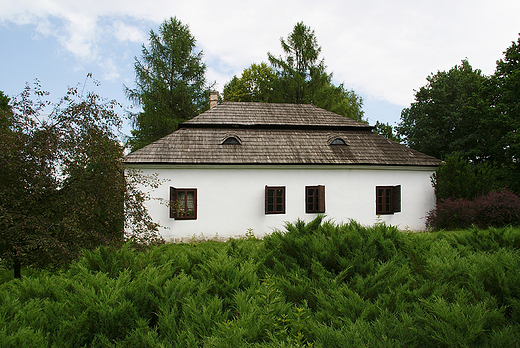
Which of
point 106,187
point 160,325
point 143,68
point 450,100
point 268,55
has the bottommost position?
point 160,325

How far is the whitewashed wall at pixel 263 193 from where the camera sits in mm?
12562

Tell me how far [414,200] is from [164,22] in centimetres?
1938

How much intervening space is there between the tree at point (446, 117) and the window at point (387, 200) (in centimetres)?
891

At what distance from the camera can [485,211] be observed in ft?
40.2

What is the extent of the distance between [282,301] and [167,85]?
2096 centimetres

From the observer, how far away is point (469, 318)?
7.82ft

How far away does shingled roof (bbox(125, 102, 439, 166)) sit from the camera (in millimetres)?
12852

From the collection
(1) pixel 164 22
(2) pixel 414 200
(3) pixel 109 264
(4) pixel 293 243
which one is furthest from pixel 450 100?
(3) pixel 109 264

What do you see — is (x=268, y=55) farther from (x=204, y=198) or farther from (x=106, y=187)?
(x=106, y=187)

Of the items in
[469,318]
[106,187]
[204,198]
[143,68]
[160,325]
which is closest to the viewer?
[469,318]

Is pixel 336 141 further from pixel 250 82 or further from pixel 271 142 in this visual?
Result: pixel 250 82

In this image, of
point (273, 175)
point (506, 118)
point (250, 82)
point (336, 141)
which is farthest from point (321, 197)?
point (250, 82)

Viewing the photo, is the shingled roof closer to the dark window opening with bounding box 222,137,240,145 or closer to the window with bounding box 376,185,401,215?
the dark window opening with bounding box 222,137,240,145

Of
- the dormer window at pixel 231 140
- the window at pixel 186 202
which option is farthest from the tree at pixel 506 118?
the window at pixel 186 202
